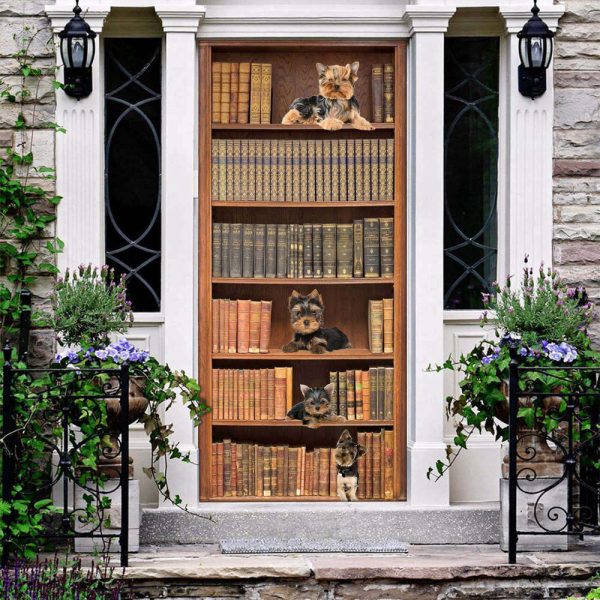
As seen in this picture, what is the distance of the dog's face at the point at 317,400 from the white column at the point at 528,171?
3.86ft

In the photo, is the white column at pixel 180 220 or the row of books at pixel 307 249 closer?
the white column at pixel 180 220

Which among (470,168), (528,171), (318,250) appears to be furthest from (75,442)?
(528,171)

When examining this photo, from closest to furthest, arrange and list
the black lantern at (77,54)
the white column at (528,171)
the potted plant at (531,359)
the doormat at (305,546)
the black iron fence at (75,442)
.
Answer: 1. the black iron fence at (75,442)
2. the potted plant at (531,359)
3. the doormat at (305,546)
4. the black lantern at (77,54)
5. the white column at (528,171)

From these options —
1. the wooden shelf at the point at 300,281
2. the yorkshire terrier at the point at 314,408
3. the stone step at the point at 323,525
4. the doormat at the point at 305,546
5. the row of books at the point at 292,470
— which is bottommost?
the doormat at the point at 305,546

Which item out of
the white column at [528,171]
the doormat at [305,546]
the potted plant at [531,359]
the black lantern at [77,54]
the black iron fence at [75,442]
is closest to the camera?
the black iron fence at [75,442]

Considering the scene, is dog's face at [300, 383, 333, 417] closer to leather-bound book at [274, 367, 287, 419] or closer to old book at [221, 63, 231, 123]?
leather-bound book at [274, 367, 287, 419]

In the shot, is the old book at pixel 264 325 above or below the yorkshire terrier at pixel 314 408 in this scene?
above

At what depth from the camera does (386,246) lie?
629 cm

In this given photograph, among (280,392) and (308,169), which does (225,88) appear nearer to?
(308,169)

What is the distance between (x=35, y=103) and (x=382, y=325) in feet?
7.04

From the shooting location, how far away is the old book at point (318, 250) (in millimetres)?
6316

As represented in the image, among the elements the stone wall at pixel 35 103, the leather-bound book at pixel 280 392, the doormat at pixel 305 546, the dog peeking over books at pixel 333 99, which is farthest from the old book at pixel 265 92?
the doormat at pixel 305 546

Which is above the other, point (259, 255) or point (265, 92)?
point (265, 92)

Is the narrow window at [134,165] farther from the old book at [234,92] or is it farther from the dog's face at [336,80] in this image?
the dog's face at [336,80]
